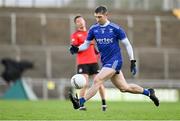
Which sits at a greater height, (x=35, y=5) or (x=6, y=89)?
(x=35, y=5)

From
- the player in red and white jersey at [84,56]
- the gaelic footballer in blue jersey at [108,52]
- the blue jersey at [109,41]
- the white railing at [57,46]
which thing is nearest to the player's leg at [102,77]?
the gaelic footballer in blue jersey at [108,52]

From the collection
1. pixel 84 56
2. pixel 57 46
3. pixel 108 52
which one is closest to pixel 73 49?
pixel 108 52

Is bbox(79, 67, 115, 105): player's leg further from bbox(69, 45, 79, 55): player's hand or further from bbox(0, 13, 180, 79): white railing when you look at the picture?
bbox(0, 13, 180, 79): white railing

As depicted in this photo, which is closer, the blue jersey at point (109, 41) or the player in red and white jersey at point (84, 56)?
the blue jersey at point (109, 41)

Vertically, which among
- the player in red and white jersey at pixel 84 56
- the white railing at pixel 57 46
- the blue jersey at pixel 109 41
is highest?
the blue jersey at pixel 109 41

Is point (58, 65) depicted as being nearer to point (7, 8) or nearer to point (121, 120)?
point (7, 8)

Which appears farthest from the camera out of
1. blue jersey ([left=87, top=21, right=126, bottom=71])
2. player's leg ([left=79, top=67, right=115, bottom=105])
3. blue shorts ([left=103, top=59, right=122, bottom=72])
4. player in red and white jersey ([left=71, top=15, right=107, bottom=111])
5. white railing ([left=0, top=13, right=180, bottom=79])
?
white railing ([left=0, top=13, right=180, bottom=79])

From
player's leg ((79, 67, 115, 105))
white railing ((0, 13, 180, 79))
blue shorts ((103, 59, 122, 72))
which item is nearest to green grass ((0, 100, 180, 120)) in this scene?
player's leg ((79, 67, 115, 105))

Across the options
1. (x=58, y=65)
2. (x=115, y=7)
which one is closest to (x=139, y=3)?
(x=115, y=7)

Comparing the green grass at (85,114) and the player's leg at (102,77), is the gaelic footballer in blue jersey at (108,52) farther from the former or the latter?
the green grass at (85,114)

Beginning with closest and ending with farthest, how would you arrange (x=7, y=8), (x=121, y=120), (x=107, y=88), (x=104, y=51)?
(x=121, y=120) < (x=104, y=51) < (x=107, y=88) < (x=7, y=8)

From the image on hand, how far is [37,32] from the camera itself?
4231cm

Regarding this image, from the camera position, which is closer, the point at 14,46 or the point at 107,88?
the point at 107,88

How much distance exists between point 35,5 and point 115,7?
5001mm
